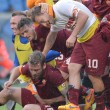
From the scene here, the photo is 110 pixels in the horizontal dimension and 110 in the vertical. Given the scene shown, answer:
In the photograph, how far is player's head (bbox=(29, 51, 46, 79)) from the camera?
7.87m

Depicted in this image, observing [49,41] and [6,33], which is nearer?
[49,41]

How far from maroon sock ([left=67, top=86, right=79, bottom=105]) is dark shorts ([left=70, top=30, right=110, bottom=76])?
0.26m

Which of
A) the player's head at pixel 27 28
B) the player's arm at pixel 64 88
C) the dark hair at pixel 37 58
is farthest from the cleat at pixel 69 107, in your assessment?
the player's head at pixel 27 28

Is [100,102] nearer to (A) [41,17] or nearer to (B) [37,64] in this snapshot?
(B) [37,64]

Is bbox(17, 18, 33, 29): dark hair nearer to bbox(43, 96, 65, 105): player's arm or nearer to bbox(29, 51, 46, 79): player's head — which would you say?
bbox(29, 51, 46, 79): player's head

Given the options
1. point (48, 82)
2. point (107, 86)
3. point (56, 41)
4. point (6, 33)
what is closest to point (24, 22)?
→ point (56, 41)

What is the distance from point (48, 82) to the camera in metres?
8.05

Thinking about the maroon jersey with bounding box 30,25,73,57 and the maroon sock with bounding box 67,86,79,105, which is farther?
the maroon jersey with bounding box 30,25,73,57

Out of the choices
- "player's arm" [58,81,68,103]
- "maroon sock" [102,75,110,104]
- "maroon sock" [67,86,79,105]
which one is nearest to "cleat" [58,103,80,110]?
"maroon sock" [67,86,79,105]

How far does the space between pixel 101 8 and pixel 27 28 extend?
800 mm

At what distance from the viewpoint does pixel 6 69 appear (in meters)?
13.5

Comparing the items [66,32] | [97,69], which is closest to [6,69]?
[66,32]

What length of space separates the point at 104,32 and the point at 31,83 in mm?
1129

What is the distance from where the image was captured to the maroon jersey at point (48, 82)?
800cm
